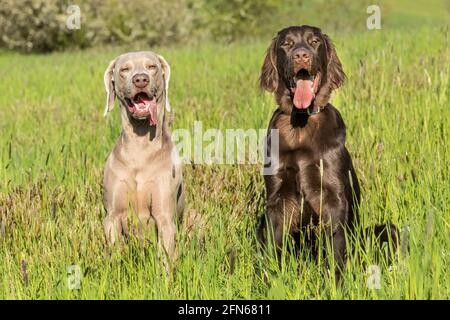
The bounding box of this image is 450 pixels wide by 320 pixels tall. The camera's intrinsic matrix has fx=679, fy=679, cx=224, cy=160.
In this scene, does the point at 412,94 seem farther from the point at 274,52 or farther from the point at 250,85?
the point at 250,85

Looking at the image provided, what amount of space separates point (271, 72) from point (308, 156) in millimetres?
781

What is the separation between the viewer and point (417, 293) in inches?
125

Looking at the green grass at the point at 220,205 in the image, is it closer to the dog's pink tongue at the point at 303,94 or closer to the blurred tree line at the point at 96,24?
the dog's pink tongue at the point at 303,94

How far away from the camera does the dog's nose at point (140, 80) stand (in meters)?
4.60

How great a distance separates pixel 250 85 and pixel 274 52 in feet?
19.0

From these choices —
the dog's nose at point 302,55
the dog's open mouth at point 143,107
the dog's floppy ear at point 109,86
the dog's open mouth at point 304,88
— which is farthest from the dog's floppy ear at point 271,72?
the dog's floppy ear at point 109,86

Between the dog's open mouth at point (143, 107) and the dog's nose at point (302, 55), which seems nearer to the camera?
the dog's nose at point (302, 55)

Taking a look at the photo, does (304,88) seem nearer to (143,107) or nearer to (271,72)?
(271,72)

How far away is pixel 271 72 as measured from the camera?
504cm

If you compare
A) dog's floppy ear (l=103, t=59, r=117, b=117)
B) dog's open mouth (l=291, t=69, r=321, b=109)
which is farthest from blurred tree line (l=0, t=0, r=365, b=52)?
dog's open mouth (l=291, t=69, r=321, b=109)

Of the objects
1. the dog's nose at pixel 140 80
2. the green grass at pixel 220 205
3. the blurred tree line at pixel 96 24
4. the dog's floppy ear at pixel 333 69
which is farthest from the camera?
the blurred tree line at pixel 96 24

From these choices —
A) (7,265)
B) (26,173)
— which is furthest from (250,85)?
(7,265)
